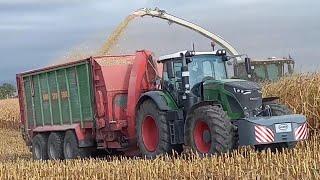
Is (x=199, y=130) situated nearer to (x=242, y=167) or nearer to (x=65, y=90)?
(x=242, y=167)

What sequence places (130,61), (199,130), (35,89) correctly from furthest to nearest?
(35,89), (130,61), (199,130)

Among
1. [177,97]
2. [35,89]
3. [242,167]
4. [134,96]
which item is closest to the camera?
[242,167]

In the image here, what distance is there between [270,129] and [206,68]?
1.90 meters

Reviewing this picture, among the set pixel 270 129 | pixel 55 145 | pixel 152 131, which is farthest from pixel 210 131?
pixel 55 145

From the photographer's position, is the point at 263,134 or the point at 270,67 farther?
the point at 270,67

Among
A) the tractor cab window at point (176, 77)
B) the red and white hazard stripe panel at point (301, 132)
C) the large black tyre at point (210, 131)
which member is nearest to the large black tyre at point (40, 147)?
the tractor cab window at point (176, 77)

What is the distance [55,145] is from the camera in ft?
46.3

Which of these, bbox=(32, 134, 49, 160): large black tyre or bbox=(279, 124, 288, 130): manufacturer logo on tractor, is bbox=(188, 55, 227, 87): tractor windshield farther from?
bbox=(32, 134, 49, 160): large black tyre

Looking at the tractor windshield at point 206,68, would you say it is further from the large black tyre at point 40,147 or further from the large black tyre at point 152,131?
the large black tyre at point 40,147

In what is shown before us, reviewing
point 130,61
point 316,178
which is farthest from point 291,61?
point 316,178

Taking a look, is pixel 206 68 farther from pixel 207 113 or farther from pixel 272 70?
pixel 272 70

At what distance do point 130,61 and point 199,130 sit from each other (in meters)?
3.30

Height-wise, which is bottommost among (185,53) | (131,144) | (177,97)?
(131,144)

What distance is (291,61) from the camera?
61.2ft
